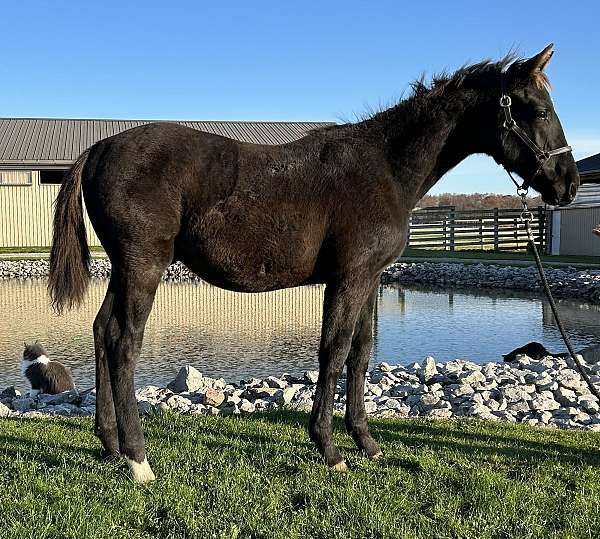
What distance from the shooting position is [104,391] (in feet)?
14.3

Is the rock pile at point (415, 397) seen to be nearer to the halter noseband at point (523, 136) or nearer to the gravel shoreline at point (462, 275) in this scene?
the halter noseband at point (523, 136)

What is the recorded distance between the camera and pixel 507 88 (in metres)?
4.20

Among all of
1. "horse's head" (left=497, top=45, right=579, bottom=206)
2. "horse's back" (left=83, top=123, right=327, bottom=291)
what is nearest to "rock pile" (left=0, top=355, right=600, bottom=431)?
"horse's back" (left=83, top=123, right=327, bottom=291)

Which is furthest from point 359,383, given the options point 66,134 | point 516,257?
point 66,134

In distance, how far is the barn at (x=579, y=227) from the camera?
25.1 meters

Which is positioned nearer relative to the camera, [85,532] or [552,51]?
[85,532]

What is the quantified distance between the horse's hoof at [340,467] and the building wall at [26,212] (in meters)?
25.1

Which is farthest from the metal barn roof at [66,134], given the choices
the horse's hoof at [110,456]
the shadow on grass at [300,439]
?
the horse's hoof at [110,456]

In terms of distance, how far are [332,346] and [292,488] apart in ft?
2.84

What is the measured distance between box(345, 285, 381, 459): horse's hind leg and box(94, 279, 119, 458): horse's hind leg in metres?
1.53

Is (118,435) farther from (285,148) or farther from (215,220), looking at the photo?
(285,148)

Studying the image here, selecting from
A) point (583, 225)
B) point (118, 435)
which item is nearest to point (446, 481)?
point (118, 435)

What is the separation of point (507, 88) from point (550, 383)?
4628mm

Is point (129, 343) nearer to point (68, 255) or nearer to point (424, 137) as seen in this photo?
point (68, 255)
